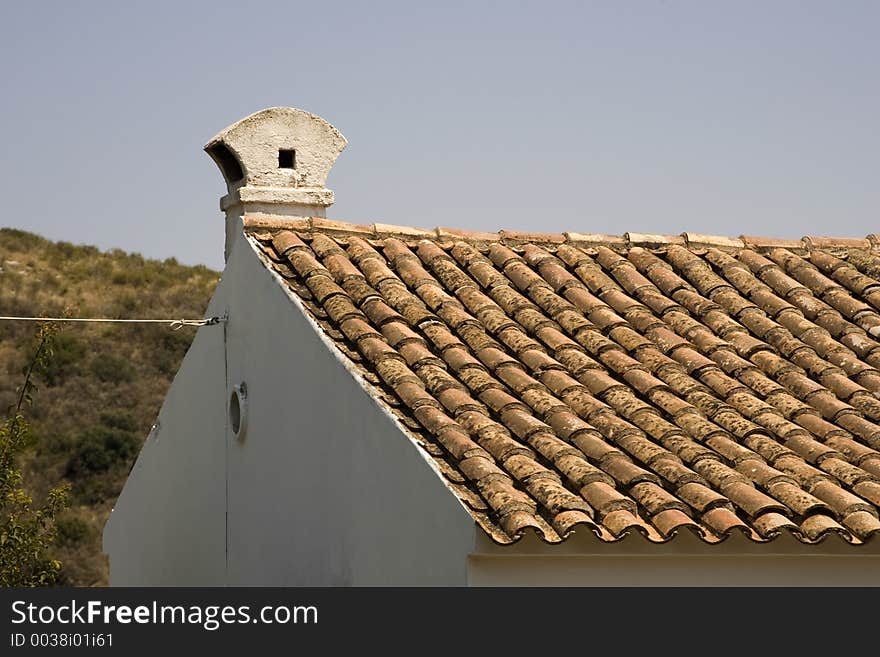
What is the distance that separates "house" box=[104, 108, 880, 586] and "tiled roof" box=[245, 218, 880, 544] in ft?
0.06

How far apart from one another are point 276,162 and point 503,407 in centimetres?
377

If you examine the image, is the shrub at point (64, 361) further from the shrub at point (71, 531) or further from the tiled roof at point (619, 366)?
the tiled roof at point (619, 366)

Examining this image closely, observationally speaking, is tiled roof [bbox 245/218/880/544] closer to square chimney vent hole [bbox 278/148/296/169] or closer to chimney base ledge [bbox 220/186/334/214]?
chimney base ledge [bbox 220/186/334/214]

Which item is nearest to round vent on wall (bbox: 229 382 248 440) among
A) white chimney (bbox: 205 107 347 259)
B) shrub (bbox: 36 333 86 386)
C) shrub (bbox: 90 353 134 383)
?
white chimney (bbox: 205 107 347 259)

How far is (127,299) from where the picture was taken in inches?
1430

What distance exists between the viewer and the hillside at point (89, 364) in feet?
87.1

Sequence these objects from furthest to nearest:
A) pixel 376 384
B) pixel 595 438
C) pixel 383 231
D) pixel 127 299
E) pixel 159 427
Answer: pixel 127 299 → pixel 159 427 → pixel 383 231 → pixel 376 384 → pixel 595 438

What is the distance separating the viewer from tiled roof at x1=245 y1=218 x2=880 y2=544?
242 inches

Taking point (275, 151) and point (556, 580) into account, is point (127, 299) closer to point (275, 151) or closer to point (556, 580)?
point (275, 151)

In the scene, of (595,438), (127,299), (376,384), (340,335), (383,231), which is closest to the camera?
(595,438)

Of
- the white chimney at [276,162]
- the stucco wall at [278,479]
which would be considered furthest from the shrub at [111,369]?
the white chimney at [276,162]

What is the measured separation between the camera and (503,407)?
271 inches
